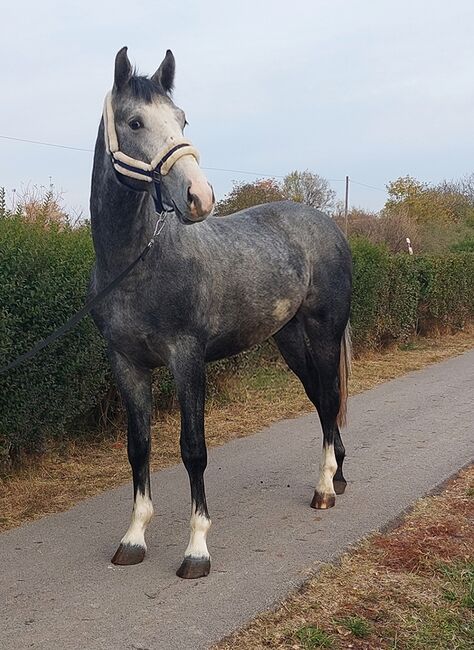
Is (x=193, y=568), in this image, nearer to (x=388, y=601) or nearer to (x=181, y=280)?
(x=388, y=601)

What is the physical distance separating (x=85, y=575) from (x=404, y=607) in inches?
63.3

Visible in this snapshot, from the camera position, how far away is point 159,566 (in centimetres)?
363

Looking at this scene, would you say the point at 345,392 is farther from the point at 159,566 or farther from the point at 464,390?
the point at 464,390

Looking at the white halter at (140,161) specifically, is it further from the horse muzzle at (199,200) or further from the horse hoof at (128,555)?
the horse hoof at (128,555)

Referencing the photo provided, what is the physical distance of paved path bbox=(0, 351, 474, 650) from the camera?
9.88ft

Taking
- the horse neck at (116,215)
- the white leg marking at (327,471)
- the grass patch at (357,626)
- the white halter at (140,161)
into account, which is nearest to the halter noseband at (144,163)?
the white halter at (140,161)

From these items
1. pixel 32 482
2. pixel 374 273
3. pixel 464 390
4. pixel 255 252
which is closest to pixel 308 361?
pixel 255 252

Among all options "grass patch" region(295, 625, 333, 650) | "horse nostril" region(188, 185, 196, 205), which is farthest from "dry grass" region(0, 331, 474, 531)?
"horse nostril" region(188, 185, 196, 205)

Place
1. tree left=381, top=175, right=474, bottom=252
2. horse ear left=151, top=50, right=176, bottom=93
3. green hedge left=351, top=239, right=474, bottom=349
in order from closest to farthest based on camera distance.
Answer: horse ear left=151, top=50, right=176, bottom=93, green hedge left=351, top=239, right=474, bottom=349, tree left=381, top=175, right=474, bottom=252

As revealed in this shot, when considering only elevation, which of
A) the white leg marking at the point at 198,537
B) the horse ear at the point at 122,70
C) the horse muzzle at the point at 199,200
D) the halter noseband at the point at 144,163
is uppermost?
the horse ear at the point at 122,70

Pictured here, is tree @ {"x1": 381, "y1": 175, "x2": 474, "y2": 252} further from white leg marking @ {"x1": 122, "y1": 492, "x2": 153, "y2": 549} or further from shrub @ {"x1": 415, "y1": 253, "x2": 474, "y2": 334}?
white leg marking @ {"x1": 122, "y1": 492, "x2": 153, "y2": 549}

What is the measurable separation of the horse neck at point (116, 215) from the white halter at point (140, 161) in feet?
0.49

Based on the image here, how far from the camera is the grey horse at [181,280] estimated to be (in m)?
3.14

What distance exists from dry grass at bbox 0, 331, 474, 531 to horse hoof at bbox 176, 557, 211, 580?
4.57 ft
